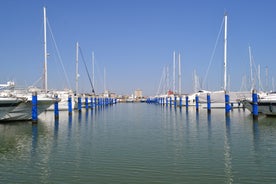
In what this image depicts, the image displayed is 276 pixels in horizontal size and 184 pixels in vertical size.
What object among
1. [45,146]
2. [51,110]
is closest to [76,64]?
[51,110]

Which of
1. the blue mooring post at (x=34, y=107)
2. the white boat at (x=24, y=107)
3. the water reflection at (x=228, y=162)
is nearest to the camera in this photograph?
the water reflection at (x=228, y=162)

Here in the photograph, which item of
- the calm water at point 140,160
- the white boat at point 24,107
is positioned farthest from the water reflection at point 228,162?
the white boat at point 24,107

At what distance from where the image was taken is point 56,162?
12180 mm

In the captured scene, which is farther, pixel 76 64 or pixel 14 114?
pixel 76 64

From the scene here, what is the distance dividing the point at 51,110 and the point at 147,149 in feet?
133

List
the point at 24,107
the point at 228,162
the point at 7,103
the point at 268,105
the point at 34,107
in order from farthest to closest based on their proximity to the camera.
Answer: the point at 268,105 < the point at 24,107 < the point at 34,107 < the point at 7,103 < the point at 228,162

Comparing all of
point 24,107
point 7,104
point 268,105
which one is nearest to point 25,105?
point 24,107

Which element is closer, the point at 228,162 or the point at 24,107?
the point at 228,162

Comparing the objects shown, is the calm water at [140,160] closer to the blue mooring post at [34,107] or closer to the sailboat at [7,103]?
the blue mooring post at [34,107]

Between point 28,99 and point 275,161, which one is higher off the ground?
point 28,99

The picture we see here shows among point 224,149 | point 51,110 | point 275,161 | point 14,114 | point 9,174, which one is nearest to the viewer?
point 9,174

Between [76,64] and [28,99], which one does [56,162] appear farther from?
[76,64]

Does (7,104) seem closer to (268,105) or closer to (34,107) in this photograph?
(34,107)

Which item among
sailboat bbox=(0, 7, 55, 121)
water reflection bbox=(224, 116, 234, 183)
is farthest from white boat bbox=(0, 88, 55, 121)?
water reflection bbox=(224, 116, 234, 183)
